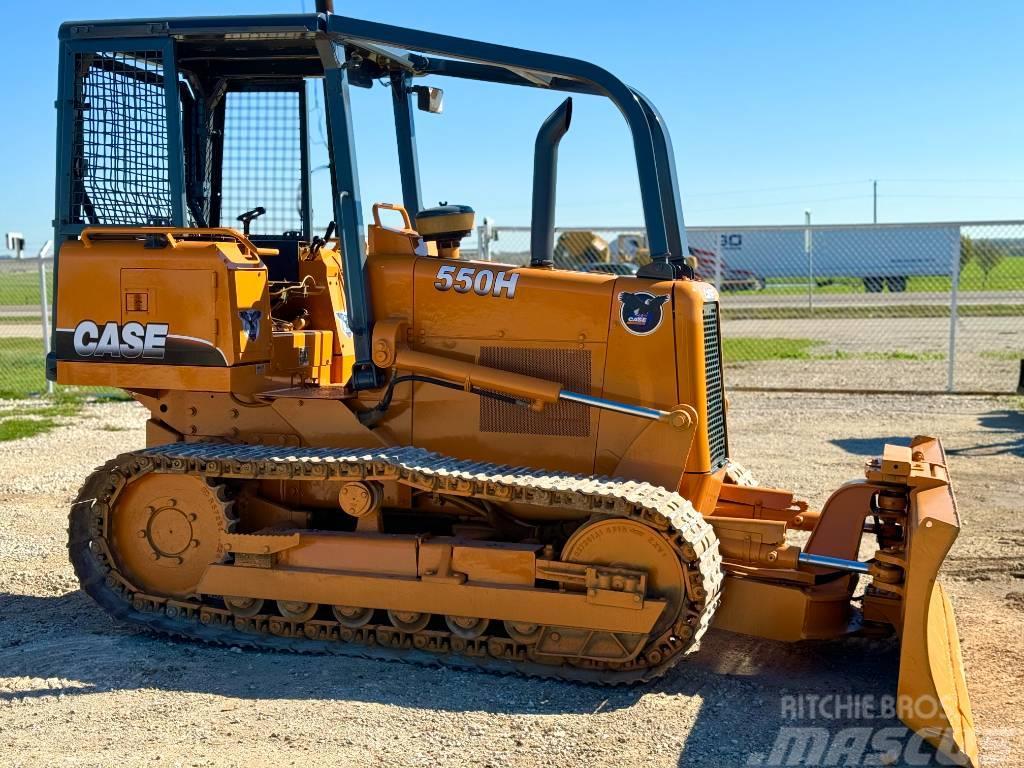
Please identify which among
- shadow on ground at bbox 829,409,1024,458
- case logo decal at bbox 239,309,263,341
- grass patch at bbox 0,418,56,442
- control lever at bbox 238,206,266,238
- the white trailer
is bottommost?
grass patch at bbox 0,418,56,442

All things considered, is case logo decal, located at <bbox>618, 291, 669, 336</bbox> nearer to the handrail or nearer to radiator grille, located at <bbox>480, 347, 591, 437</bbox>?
radiator grille, located at <bbox>480, 347, 591, 437</bbox>

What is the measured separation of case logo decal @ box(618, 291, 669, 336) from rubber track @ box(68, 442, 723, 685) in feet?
2.86

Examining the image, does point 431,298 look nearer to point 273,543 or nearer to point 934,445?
point 273,543

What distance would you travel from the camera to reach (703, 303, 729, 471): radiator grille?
584cm

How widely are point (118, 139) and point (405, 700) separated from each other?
11.7 feet

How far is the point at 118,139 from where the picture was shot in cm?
607

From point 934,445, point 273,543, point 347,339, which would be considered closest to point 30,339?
point 347,339

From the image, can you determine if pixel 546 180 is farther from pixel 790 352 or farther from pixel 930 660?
pixel 790 352

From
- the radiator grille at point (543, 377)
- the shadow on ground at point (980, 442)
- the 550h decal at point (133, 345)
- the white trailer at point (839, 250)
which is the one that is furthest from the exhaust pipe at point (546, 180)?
the white trailer at point (839, 250)

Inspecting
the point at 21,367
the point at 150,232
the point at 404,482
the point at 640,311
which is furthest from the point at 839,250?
the point at 150,232

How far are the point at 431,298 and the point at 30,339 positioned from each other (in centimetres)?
1907

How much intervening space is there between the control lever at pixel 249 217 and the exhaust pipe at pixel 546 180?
83.6 inches

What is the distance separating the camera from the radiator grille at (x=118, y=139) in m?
6.05

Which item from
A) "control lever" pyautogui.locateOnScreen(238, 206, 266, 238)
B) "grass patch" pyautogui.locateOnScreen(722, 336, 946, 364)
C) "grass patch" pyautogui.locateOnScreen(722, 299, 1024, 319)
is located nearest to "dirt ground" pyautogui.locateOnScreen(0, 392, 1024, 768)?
"control lever" pyautogui.locateOnScreen(238, 206, 266, 238)
